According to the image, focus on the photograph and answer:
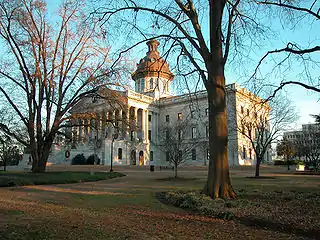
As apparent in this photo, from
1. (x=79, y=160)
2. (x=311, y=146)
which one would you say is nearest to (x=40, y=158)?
(x=79, y=160)

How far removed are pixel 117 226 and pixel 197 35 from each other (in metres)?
8.31

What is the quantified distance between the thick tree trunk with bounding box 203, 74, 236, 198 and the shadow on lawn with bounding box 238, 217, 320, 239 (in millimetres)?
3322

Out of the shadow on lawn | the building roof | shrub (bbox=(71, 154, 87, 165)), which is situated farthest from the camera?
shrub (bbox=(71, 154, 87, 165))

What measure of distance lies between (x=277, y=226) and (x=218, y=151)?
4.41m

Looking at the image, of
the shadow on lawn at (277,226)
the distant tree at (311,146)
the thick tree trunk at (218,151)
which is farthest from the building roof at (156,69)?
the distant tree at (311,146)

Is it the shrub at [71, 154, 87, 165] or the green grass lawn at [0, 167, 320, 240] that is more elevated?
the shrub at [71, 154, 87, 165]

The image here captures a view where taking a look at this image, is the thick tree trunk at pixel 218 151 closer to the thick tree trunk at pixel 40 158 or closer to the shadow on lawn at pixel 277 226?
the shadow on lawn at pixel 277 226

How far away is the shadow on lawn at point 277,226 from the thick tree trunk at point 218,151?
10.9 feet

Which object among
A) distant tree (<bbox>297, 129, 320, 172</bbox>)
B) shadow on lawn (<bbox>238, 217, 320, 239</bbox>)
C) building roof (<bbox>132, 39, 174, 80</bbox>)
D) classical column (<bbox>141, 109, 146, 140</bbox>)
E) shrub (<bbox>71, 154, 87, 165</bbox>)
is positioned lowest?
shadow on lawn (<bbox>238, 217, 320, 239</bbox>)

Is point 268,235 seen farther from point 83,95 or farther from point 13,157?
point 13,157

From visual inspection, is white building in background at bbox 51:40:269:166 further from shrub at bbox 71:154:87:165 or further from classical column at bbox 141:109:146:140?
shrub at bbox 71:154:87:165

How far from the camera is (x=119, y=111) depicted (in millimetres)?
28141

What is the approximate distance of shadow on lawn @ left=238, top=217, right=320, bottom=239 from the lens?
627cm

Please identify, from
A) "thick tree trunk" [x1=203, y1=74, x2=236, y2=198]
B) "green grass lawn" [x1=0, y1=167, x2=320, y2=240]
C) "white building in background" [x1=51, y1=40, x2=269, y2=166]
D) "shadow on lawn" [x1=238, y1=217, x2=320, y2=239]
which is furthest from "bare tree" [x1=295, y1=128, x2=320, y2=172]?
"shadow on lawn" [x1=238, y1=217, x2=320, y2=239]
